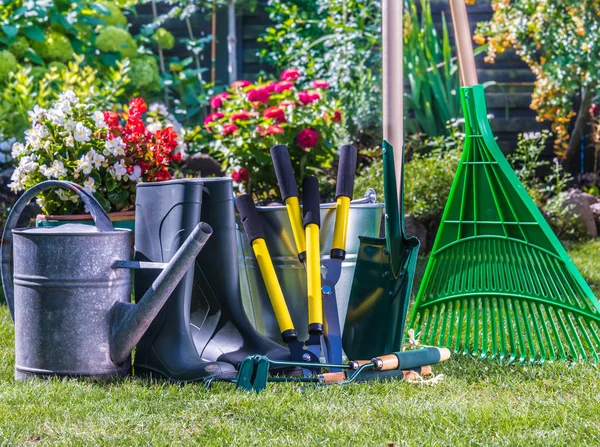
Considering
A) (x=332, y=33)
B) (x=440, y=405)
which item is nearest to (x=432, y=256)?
(x=440, y=405)

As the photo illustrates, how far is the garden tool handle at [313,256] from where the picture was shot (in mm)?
2113

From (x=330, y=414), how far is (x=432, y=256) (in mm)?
842

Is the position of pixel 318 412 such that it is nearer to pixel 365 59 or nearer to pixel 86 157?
pixel 86 157

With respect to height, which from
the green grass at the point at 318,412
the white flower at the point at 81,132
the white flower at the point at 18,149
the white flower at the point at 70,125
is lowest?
the green grass at the point at 318,412

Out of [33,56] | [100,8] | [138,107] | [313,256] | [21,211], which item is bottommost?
[313,256]

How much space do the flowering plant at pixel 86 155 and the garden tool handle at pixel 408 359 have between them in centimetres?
148

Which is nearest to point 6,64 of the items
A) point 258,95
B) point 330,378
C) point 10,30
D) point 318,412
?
point 10,30

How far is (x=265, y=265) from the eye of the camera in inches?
85.9

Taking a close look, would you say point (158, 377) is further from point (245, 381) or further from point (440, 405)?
point (440, 405)

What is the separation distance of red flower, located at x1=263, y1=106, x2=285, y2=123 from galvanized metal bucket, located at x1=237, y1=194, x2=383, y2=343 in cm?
196

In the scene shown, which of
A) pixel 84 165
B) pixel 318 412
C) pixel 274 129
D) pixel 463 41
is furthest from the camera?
pixel 274 129

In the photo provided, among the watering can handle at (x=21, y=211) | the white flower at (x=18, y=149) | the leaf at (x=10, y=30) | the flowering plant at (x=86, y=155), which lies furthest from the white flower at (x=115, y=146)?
the leaf at (x=10, y=30)

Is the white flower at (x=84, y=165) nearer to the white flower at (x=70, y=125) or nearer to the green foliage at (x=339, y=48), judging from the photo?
the white flower at (x=70, y=125)

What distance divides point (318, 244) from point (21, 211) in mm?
790
